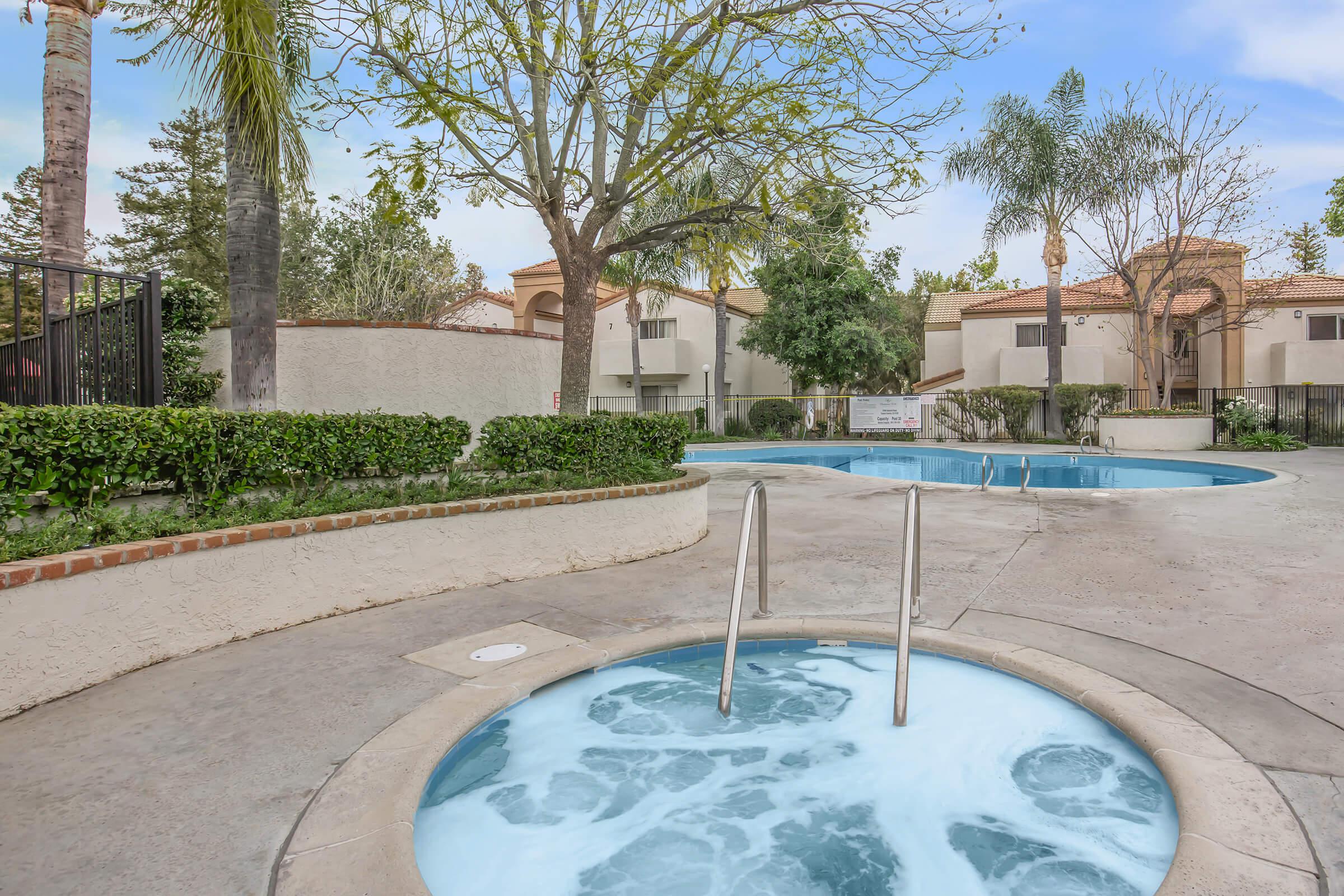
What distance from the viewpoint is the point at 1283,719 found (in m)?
3.22

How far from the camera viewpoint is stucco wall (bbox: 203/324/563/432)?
892cm

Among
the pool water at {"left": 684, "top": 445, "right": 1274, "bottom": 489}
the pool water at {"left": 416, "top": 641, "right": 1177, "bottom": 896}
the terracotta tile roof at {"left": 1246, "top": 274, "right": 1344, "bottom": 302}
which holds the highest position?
the terracotta tile roof at {"left": 1246, "top": 274, "right": 1344, "bottom": 302}

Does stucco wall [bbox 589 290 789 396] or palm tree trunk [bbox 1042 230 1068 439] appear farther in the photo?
stucco wall [bbox 589 290 789 396]

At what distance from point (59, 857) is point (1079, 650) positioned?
4580mm

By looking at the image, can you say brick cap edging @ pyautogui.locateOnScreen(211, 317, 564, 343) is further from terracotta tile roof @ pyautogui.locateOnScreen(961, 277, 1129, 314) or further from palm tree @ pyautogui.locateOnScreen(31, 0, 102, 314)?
terracotta tile roof @ pyautogui.locateOnScreen(961, 277, 1129, 314)

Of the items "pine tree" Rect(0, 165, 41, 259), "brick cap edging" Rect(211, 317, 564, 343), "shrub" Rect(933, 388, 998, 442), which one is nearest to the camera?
"brick cap edging" Rect(211, 317, 564, 343)

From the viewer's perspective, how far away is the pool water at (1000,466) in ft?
48.8

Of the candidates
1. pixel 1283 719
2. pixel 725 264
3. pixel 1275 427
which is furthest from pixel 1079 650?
pixel 1275 427

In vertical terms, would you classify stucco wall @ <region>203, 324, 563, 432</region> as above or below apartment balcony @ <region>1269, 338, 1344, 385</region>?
below

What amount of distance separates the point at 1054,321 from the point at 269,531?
25301mm

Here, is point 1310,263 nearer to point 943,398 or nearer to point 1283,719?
point 943,398

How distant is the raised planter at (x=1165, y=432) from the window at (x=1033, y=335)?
908 cm

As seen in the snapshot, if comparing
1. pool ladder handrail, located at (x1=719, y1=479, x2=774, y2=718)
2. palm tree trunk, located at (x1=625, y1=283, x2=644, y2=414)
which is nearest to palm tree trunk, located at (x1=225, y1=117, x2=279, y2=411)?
pool ladder handrail, located at (x1=719, y1=479, x2=774, y2=718)

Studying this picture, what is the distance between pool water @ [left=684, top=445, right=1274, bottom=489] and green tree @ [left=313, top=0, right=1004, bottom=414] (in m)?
7.49
